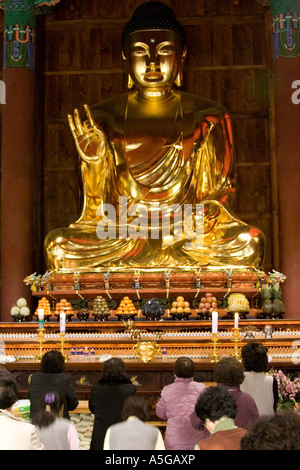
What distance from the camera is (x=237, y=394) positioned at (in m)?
2.82

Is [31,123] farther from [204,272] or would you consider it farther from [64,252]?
[204,272]

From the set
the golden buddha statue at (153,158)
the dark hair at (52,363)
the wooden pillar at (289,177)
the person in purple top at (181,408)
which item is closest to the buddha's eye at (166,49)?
the golden buddha statue at (153,158)

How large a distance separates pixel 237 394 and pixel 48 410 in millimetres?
764

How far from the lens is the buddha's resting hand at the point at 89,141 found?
8164mm

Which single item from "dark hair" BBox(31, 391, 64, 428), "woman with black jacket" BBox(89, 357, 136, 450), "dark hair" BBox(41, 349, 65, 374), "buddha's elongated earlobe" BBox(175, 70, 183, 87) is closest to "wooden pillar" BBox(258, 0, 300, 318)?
"buddha's elongated earlobe" BBox(175, 70, 183, 87)

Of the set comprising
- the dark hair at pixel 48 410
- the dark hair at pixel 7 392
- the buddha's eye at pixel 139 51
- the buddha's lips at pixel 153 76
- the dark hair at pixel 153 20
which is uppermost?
the dark hair at pixel 153 20

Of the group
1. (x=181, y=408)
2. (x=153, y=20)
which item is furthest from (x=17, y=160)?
(x=181, y=408)

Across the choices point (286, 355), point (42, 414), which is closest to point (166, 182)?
point (286, 355)

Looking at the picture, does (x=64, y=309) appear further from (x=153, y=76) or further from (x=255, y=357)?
(x=255, y=357)

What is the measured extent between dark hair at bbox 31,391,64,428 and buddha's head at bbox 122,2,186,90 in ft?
21.2

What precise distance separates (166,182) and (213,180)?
1.74ft

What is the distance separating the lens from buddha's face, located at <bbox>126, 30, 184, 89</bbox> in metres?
8.49

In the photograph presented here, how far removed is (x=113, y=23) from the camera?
9.56 m

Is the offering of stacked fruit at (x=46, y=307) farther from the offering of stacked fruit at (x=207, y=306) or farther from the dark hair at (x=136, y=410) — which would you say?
the dark hair at (x=136, y=410)
